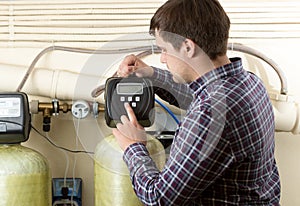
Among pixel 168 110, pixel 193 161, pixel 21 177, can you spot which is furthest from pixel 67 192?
pixel 193 161

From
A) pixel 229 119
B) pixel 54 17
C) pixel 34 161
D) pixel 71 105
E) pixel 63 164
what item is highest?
pixel 54 17

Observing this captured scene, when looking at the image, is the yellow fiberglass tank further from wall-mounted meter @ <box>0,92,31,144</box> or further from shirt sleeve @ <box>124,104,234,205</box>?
shirt sleeve @ <box>124,104,234,205</box>

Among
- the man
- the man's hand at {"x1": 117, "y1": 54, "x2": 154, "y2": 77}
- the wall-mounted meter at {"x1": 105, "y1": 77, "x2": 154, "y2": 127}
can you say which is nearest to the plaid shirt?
the man

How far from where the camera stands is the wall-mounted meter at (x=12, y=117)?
4.68 feet

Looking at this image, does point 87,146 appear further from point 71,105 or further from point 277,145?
point 277,145

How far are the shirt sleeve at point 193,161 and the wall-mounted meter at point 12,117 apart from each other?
519mm

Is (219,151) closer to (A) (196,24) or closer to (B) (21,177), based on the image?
(A) (196,24)

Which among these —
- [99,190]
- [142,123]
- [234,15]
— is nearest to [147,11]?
[234,15]

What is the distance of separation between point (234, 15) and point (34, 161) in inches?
31.7

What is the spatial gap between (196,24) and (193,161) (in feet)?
0.99

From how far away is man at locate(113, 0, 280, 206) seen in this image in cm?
105

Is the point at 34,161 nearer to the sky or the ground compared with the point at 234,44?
nearer to the ground

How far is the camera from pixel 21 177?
4.66 feet

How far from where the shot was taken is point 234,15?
1.67 metres
